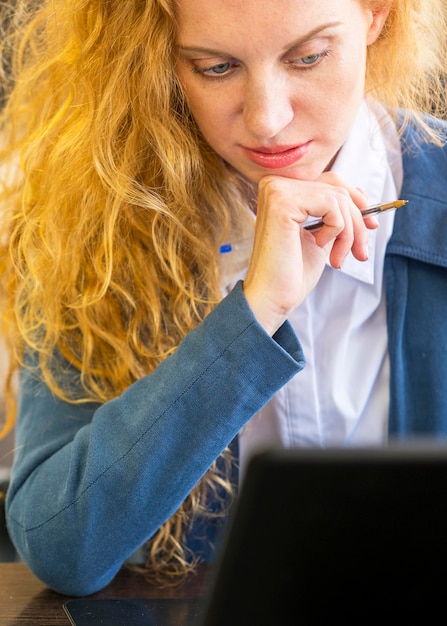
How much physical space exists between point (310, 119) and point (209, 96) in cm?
12

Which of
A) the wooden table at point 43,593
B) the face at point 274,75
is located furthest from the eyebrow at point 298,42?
the wooden table at point 43,593

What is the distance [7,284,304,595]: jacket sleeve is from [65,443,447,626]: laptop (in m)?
0.40

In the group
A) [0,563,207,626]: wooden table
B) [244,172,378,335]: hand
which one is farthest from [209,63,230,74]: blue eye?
[0,563,207,626]: wooden table

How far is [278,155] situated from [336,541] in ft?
2.09

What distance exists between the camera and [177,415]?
37.2 inches

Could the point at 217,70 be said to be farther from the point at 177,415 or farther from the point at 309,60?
the point at 177,415

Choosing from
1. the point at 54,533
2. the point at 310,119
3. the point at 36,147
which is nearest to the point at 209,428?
the point at 54,533

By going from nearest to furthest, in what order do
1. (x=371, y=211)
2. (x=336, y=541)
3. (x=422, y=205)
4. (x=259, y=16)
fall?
1. (x=336, y=541)
2. (x=259, y=16)
3. (x=371, y=211)
4. (x=422, y=205)

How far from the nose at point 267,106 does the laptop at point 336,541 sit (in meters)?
0.58

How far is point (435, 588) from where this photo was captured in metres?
0.52

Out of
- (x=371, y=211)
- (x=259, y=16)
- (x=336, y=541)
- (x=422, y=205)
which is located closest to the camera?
(x=336, y=541)

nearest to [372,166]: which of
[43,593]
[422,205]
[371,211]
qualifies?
[422,205]

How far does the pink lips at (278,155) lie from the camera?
41.6 inches

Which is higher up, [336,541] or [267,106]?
[267,106]
